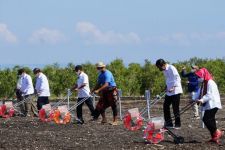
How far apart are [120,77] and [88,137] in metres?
22.4

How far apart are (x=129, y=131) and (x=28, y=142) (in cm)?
281

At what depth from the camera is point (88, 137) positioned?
49.8 feet

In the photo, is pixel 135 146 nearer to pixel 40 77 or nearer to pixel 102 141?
pixel 102 141

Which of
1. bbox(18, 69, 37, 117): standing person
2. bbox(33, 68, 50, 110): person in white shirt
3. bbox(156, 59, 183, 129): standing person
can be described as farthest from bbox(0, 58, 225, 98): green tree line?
bbox(156, 59, 183, 129): standing person

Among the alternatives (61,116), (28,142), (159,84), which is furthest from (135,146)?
(159,84)

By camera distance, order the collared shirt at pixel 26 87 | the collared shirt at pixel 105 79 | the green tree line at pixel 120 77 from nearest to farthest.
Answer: the collared shirt at pixel 105 79
the collared shirt at pixel 26 87
the green tree line at pixel 120 77

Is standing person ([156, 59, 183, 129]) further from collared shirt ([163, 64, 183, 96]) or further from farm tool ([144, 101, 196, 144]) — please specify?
farm tool ([144, 101, 196, 144])

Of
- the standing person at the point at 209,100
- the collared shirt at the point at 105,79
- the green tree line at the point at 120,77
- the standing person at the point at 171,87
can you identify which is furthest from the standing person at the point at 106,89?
the green tree line at the point at 120,77

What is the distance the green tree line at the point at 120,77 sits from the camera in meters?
37.0

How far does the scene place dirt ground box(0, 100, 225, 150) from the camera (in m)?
13.5

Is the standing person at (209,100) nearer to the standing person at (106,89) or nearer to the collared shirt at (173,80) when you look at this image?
the collared shirt at (173,80)

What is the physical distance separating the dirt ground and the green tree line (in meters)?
17.6

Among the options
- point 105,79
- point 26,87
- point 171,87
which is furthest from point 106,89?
point 26,87

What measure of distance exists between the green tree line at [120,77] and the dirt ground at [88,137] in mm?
17590
